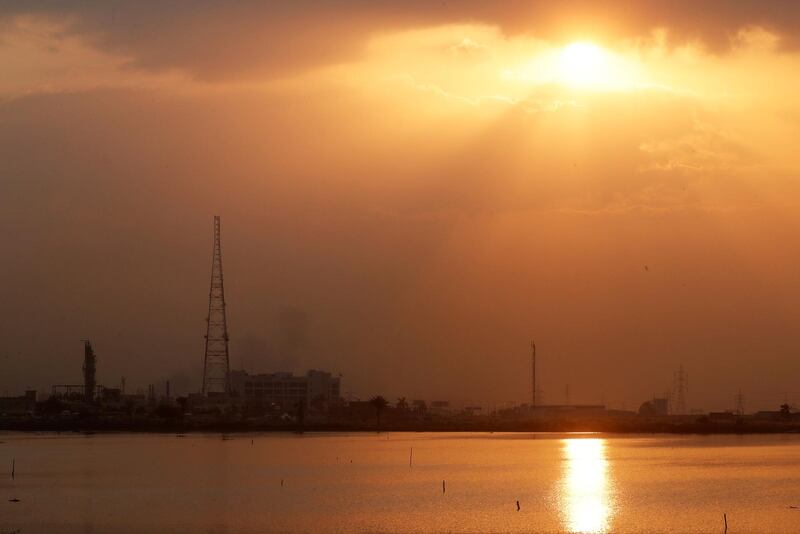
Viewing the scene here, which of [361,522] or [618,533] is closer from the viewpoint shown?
[618,533]

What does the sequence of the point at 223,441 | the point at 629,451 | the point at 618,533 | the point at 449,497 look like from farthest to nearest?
the point at 223,441, the point at 629,451, the point at 449,497, the point at 618,533

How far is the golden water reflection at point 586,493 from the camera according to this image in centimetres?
6962

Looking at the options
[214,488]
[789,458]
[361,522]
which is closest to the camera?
[361,522]

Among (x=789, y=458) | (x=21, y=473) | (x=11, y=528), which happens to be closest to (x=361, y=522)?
(x=11, y=528)

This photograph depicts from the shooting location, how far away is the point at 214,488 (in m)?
93.8

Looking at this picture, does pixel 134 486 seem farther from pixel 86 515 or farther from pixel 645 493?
pixel 645 493

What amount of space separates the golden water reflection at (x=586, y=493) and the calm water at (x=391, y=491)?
194 millimetres

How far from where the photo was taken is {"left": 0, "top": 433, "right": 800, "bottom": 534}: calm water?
69.1 m

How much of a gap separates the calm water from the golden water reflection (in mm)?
194

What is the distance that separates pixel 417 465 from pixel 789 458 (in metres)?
50.0

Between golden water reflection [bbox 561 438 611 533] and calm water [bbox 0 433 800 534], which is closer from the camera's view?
calm water [bbox 0 433 800 534]

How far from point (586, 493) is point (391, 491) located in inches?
612

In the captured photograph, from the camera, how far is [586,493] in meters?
90.9

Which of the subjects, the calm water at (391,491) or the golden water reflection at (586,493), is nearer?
the calm water at (391,491)
